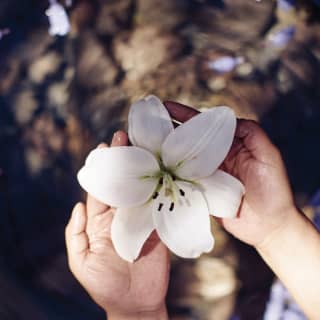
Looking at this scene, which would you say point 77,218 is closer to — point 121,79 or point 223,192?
point 223,192

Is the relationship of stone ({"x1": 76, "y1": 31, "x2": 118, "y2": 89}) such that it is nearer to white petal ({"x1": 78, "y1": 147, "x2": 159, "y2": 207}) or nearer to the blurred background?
the blurred background

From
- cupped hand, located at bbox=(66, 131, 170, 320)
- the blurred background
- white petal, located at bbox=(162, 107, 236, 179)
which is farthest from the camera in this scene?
the blurred background

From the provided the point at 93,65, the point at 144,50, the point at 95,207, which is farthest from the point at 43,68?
the point at 95,207

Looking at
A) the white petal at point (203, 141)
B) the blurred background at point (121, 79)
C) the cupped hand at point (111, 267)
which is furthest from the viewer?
the blurred background at point (121, 79)

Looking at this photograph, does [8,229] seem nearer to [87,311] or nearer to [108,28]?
[87,311]

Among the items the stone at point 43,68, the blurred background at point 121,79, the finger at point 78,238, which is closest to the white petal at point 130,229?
the finger at point 78,238

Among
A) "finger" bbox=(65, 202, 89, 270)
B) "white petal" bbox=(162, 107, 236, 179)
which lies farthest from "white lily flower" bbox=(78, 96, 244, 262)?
"finger" bbox=(65, 202, 89, 270)

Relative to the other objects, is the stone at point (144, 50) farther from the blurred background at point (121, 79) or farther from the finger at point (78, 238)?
the finger at point (78, 238)
